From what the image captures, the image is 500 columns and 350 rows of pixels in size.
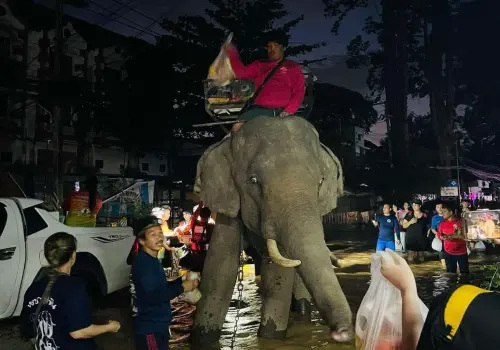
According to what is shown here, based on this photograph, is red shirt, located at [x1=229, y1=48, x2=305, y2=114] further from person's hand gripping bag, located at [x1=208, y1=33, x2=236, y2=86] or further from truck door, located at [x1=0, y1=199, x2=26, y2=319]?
truck door, located at [x1=0, y1=199, x2=26, y2=319]

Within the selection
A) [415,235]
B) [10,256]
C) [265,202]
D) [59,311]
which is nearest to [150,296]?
[59,311]

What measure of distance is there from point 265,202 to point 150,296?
1769 millimetres

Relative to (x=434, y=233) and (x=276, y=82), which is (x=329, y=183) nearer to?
(x=276, y=82)

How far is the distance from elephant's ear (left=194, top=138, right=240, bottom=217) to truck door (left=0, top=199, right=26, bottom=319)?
2946mm

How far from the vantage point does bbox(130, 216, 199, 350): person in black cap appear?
12.8ft

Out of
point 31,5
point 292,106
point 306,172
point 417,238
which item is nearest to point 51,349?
point 306,172

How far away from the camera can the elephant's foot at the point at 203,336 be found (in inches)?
225

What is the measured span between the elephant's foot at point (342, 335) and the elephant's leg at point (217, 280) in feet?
7.59

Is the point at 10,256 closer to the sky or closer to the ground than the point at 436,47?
closer to the ground

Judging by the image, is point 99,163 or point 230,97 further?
point 99,163

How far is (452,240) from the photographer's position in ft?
36.9

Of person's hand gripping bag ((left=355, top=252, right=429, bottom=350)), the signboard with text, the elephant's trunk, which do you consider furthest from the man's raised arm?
the signboard with text

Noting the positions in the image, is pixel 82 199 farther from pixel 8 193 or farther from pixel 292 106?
pixel 8 193

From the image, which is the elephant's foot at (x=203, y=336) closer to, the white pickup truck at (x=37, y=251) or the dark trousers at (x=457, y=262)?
the white pickup truck at (x=37, y=251)
